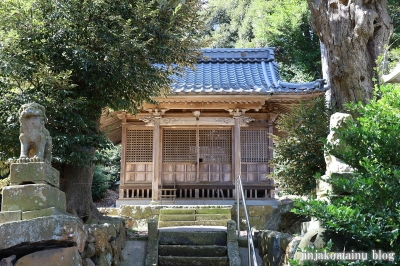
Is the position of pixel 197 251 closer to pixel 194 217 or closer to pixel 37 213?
pixel 194 217

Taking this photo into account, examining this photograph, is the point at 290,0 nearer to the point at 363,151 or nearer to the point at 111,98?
the point at 111,98

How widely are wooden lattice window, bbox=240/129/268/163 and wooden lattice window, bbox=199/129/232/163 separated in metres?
0.42

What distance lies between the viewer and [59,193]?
5.14 meters

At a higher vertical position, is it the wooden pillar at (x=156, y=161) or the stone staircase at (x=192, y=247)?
the wooden pillar at (x=156, y=161)

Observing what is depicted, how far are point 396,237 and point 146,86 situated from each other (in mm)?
5094

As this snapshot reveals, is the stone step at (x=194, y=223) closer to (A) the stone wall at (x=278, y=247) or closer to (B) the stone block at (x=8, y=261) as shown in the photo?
(A) the stone wall at (x=278, y=247)

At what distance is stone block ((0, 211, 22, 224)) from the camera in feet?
15.1

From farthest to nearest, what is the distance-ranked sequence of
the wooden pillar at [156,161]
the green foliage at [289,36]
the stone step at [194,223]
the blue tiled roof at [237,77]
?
the green foliage at [289,36] < the wooden pillar at [156,161] < the blue tiled roof at [237,77] < the stone step at [194,223]

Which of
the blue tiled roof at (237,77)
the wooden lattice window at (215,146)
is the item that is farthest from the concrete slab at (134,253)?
the wooden lattice window at (215,146)

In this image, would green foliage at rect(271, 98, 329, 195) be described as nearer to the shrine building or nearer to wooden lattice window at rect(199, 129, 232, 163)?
the shrine building

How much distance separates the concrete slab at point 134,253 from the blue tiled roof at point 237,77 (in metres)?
4.22

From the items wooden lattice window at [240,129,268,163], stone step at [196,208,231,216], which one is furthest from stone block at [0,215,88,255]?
wooden lattice window at [240,129,268,163]

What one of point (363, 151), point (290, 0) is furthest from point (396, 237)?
point (290, 0)

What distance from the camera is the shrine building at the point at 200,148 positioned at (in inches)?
461
